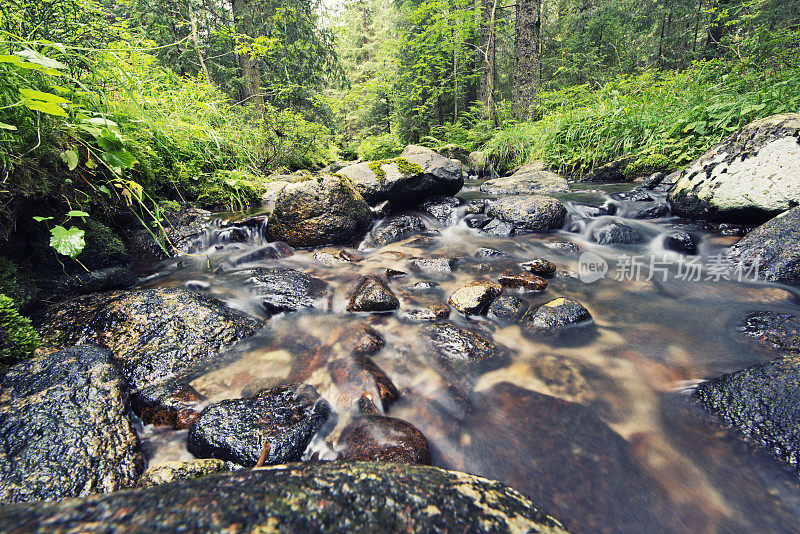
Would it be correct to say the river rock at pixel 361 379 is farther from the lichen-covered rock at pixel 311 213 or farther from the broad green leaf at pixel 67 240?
the lichen-covered rock at pixel 311 213

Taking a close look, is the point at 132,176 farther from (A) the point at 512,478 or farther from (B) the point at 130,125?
(A) the point at 512,478

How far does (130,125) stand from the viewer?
12.6 feet

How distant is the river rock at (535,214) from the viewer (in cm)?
542

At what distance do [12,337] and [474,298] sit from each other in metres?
3.34

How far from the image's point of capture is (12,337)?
191 centimetres

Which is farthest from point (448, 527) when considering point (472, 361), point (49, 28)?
point (49, 28)

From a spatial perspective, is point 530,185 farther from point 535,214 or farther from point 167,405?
point 167,405

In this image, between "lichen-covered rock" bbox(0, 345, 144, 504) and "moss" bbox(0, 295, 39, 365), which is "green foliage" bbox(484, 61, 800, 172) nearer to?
"lichen-covered rock" bbox(0, 345, 144, 504)

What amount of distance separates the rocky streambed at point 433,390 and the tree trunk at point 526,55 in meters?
7.48

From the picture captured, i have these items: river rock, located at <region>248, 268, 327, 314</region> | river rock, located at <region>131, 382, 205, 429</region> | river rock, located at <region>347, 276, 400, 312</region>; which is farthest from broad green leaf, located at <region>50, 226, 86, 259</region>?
river rock, located at <region>347, 276, 400, 312</region>

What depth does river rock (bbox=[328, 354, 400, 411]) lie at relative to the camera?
2162mm

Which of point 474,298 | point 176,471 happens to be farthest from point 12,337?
point 474,298

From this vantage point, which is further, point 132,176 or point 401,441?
point 132,176

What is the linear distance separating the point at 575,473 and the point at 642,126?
896 centimetres
